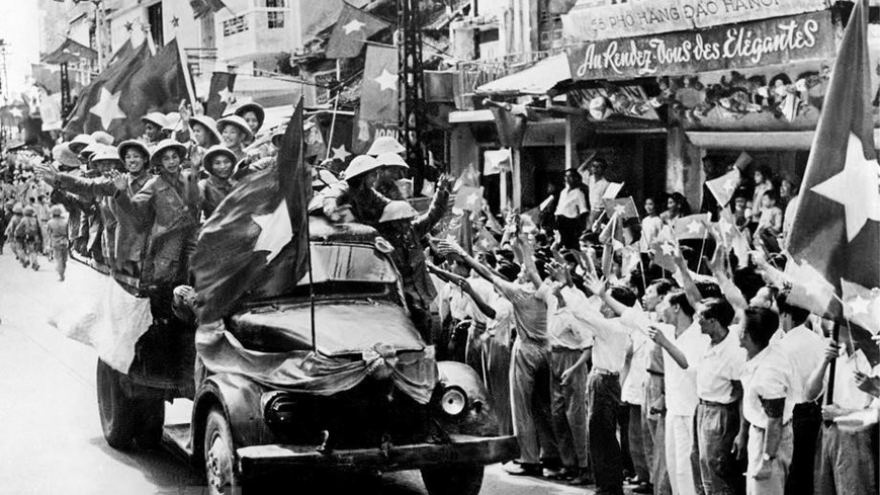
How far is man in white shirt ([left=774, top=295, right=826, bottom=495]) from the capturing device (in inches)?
293

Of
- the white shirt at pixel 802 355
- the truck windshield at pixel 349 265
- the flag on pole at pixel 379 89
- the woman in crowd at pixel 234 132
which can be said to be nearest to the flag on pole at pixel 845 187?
the white shirt at pixel 802 355

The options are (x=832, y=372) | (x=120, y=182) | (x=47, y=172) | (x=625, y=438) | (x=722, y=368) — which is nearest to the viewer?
(x=832, y=372)

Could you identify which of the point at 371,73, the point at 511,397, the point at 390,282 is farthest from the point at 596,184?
the point at 390,282

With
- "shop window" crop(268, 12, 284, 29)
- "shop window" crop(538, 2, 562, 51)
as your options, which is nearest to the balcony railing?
"shop window" crop(268, 12, 284, 29)

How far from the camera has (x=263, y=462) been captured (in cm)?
784

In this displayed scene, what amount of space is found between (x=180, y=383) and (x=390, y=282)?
228 cm

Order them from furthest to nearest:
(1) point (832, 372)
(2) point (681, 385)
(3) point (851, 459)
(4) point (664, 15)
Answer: (4) point (664, 15) → (2) point (681, 385) → (3) point (851, 459) → (1) point (832, 372)

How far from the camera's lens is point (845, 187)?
20.2 feet

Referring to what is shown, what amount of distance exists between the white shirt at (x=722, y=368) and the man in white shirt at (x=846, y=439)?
0.64 metres

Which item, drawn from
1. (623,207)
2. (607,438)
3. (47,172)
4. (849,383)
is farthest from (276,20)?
(849,383)

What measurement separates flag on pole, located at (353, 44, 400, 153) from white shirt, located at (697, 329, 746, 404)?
37.4 ft

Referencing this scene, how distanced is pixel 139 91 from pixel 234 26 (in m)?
19.4

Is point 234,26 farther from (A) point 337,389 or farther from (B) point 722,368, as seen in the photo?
(B) point 722,368

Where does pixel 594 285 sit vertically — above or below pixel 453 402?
above
